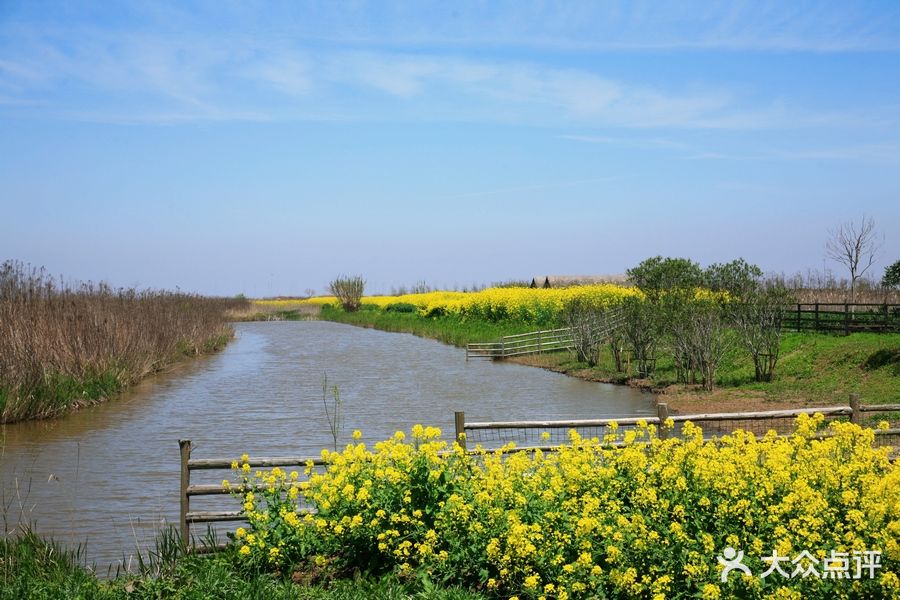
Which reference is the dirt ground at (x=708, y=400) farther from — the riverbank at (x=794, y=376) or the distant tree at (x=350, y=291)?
the distant tree at (x=350, y=291)

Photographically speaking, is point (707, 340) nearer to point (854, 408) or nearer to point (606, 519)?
A: point (854, 408)

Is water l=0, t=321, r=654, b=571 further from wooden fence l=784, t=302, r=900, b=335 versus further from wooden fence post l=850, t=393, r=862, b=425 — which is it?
wooden fence l=784, t=302, r=900, b=335

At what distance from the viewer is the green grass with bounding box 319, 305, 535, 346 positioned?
45.1 m

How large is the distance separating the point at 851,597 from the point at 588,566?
171cm

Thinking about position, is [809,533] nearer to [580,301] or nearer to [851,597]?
[851,597]

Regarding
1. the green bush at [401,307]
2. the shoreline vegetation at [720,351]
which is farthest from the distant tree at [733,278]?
the green bush at [401,307]

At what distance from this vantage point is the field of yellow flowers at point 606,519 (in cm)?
598

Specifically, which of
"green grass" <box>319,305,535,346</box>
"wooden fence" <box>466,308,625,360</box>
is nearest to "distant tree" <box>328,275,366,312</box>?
"green grass" <box>319,305,535,346</box>

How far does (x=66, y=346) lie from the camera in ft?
69.2

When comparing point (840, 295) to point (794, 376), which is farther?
point (840, 295)

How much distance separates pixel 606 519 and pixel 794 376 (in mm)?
19751

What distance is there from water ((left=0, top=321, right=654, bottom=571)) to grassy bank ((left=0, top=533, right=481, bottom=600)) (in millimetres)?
880

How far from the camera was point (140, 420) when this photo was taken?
20359 millimetres

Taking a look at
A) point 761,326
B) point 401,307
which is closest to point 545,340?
point 761,326
